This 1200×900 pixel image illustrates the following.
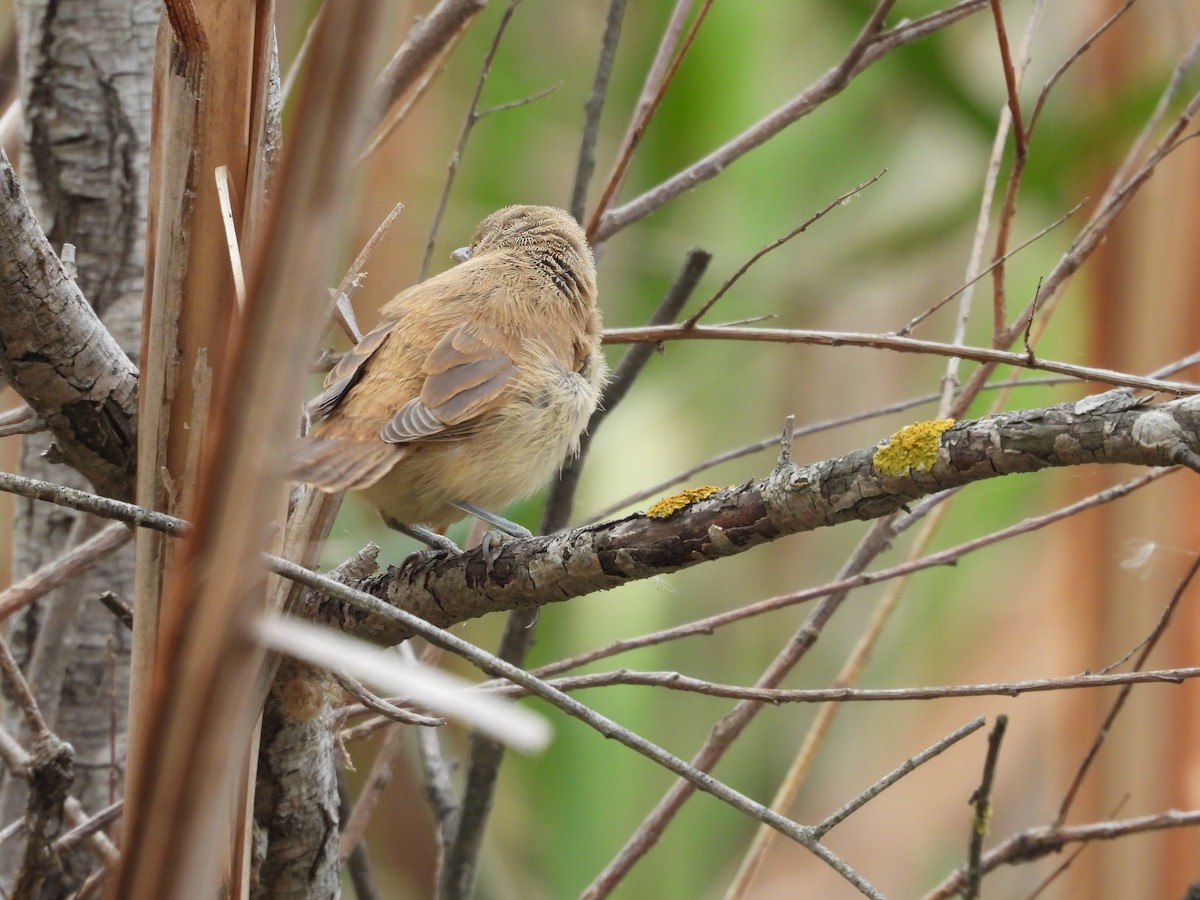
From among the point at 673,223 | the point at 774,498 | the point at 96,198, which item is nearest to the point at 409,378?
the point at 96,198

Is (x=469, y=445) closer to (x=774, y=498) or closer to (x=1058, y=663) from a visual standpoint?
(x=774, y=498)

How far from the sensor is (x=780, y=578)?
4184 mm

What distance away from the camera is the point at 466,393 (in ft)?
6.22

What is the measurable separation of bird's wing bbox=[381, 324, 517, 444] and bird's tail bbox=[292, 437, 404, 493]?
0.04m

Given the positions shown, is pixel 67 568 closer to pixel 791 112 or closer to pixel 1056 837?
pixel 791 112

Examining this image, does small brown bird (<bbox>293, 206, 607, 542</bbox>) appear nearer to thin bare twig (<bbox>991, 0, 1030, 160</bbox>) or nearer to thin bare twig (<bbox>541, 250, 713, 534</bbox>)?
thin bare twig (<bbox>541, 250, 713, 534</bbox>)

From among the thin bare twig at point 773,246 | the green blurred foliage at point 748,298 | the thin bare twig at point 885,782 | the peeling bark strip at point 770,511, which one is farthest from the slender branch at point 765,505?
the green blurred foliage at point 748,298

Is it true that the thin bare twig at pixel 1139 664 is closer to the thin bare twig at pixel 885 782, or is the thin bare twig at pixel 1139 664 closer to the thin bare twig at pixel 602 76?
the thin bare twig at pixel 885 782

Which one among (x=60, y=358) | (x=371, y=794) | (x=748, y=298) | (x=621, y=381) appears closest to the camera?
(x=60, y=358)

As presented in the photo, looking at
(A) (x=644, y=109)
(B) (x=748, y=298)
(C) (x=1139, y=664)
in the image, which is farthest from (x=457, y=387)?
(B) (x=748, y=298)

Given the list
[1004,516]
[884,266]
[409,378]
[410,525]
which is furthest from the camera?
[884,266]

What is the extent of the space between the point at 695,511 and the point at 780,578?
3.04 metres

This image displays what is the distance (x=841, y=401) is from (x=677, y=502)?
11.2 ft

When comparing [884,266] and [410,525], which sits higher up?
[884,266]
